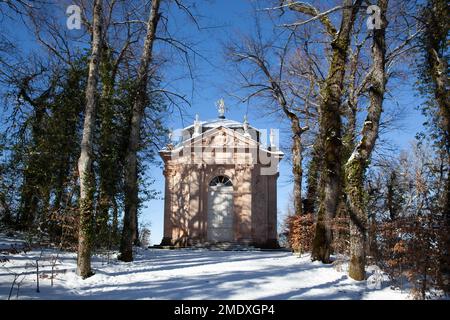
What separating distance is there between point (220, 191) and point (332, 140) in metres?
12.5

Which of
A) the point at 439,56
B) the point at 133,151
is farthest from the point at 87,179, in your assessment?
the point at 439,56

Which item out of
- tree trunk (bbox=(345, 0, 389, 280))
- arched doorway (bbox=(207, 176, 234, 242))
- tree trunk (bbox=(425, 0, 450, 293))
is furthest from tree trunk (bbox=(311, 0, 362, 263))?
arched doorway (bbox=(207, 176, 234, 242))

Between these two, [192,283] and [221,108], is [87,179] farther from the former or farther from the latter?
[221,108]

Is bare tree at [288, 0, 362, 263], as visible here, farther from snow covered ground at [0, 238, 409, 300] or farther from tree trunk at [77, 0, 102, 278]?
tree trunk at [77, 0, 102, 278]

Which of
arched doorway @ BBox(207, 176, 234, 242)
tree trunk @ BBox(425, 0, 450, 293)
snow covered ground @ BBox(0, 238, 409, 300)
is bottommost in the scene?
snow covered ground @ BBox(0, 238, 409, 300)

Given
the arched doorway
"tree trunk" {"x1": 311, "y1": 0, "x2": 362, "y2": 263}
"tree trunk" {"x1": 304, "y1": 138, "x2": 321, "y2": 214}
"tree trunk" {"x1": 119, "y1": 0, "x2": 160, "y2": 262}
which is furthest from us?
the arched doorway

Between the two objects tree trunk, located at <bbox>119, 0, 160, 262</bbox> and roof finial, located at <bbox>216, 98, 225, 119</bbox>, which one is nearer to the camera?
tree trunk, located at <bbox>119, 0, 160, 262</bbox>

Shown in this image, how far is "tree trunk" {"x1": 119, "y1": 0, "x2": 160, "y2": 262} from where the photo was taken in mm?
10242

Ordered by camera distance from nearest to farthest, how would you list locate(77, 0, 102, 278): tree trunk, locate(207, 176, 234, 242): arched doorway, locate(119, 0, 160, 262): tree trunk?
locate(77, 0, 102, 278): tree trunk
locate(119, 0, 160, 262): tree trunk
locate(207, 176, 234, 242): arched doorway

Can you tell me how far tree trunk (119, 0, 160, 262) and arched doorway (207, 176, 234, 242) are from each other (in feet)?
33.6

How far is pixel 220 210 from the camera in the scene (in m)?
20.9

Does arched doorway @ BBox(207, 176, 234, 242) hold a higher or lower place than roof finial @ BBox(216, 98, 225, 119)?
lower

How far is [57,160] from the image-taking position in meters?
11.1
